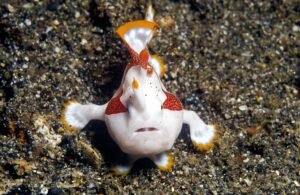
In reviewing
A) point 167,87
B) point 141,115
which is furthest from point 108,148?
point 167,87

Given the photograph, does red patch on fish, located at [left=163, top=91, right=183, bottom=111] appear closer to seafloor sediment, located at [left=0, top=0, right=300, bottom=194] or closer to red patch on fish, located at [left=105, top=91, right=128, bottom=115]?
red patch on fish, located at [left=105, top=91, right=128, bottom=115]

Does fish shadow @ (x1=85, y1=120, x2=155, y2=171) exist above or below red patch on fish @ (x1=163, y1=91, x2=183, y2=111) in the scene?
below

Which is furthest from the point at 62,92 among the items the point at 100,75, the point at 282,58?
the point at 282,58

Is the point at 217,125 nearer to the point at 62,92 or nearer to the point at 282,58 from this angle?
the point at 282,58

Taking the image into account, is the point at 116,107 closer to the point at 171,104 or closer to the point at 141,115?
the point at 141,115

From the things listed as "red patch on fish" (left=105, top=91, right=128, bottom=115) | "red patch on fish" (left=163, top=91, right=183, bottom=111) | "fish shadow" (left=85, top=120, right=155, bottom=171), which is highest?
"red patch on fish" (left=163, top=91, right=183, bottom=111)

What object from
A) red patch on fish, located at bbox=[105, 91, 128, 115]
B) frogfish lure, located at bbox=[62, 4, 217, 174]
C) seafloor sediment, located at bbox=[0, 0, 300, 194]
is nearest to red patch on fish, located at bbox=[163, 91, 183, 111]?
frogfish lure, located at bbox=[62, 4, 217, 174]
